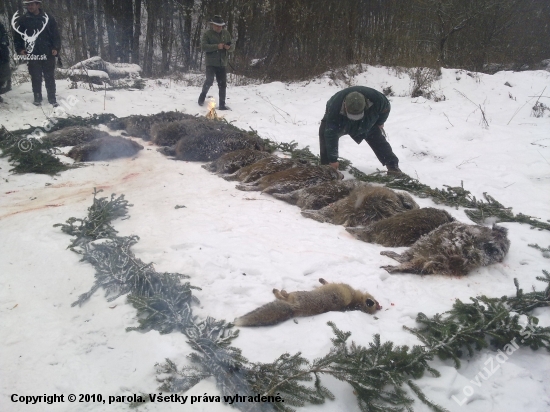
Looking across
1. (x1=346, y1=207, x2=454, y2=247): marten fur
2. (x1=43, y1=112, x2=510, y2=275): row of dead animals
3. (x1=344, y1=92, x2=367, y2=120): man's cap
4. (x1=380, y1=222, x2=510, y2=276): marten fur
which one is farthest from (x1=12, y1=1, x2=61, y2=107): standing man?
(x1=380, y1=222, x2=510, y2=276): marten fur

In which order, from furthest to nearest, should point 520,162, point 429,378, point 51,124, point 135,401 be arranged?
point 51,124 → point 520,162 → point 429,378 → point 135,401

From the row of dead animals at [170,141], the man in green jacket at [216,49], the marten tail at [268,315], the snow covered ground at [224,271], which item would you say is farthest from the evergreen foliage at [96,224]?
the man in green jacket at [216,49]

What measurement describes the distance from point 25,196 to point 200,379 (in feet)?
12.5

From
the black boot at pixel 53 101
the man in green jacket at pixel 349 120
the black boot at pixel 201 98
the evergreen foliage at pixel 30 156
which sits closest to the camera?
the evergreen foliage at pixel 30 156

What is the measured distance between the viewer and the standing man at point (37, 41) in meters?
8.41

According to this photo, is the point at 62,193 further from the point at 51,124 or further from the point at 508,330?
the point at 508,330

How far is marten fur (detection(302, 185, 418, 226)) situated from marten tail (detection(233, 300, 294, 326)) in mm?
1973

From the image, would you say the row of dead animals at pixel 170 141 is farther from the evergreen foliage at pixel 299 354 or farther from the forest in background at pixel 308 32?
the forest in background at pixel 308 32

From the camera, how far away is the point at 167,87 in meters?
13.0

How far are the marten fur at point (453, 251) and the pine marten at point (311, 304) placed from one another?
2.08 ft

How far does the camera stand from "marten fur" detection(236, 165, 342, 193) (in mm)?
5395

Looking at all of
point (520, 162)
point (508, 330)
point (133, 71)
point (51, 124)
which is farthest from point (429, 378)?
point (133, 71)

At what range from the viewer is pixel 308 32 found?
1431cm

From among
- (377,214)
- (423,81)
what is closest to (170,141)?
(377,214)
